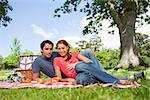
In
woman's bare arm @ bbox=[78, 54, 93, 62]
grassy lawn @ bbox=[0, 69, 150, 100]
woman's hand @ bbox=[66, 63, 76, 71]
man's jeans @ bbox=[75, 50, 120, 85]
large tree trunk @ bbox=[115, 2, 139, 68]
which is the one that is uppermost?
large tree trunk @ bbox=[115, 2, 139, 68]

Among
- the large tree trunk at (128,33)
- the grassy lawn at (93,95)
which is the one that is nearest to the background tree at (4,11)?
the large tree trunk at (128,33)

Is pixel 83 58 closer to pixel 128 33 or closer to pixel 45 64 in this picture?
pixel 45 64

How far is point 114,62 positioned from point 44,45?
93.8ft

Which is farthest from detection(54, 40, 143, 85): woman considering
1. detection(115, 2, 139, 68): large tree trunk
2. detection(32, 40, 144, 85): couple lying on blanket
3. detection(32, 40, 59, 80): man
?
detection(115, 2, 139, 68): large tree trunk

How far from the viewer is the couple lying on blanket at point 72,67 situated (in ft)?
28.4

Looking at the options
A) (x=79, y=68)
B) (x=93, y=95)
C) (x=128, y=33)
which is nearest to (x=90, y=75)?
(x=79, y=68)

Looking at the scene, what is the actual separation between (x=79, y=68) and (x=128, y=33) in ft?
70.6

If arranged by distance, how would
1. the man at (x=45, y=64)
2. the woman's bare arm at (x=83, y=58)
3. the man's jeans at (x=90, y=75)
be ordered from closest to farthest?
1. the man's jeans at (x=90, y=75)
2. the woman's bare arm at (x=83, y=58)
3. the man at (x=45, y=64)

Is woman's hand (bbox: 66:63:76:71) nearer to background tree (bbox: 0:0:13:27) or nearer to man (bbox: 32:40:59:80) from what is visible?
man (bbox: 32:40:59:80)

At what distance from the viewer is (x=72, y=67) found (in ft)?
30.2

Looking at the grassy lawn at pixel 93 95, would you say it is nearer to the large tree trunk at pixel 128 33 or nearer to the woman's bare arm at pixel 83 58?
the woman's bare arm at pixel 83 58

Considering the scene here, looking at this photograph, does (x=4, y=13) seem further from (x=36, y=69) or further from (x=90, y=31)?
(x=36, y=69)

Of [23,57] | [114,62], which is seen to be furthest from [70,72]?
[114,62]

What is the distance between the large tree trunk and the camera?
29.8 meters
